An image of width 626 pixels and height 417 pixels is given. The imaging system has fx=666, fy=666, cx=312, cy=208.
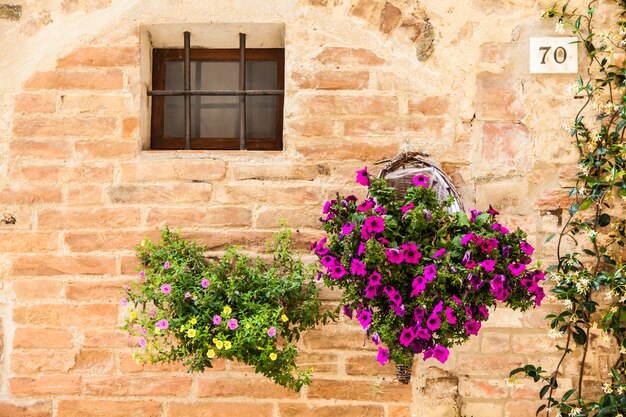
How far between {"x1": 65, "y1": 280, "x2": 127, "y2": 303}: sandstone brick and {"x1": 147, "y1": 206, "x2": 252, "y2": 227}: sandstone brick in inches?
11.1

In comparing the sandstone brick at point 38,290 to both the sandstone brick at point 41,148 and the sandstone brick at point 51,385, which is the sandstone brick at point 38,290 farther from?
the sandstone brick at point 41,148

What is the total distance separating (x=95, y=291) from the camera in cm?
259

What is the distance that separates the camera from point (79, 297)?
8.51 feet

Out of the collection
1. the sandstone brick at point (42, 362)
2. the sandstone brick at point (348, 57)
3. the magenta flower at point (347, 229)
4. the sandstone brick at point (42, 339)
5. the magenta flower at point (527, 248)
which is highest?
the sandstone brick at point (348, 57)

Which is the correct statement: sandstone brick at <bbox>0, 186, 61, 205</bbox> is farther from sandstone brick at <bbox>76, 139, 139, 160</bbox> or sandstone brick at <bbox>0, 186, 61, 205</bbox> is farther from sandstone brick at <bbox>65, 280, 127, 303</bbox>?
sandstone brick at <bbox>65, 280, 127, 303</bbox>

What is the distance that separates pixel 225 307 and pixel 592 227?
141 cm

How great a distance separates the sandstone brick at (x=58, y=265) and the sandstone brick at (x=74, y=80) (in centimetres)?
67

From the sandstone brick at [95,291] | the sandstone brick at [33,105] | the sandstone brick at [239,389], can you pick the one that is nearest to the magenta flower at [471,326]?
the sandstone brick at [239,389]

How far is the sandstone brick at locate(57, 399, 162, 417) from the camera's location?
8.41 ft

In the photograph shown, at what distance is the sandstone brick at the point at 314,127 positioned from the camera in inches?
102

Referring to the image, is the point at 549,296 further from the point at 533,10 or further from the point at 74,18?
the point at 74,18

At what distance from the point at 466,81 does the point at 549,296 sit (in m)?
0.89

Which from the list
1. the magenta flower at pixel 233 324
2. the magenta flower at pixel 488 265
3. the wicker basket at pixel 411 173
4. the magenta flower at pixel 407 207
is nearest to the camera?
the magenta flower at pixel 488 265

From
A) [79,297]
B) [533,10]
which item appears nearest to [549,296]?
[533,10]
